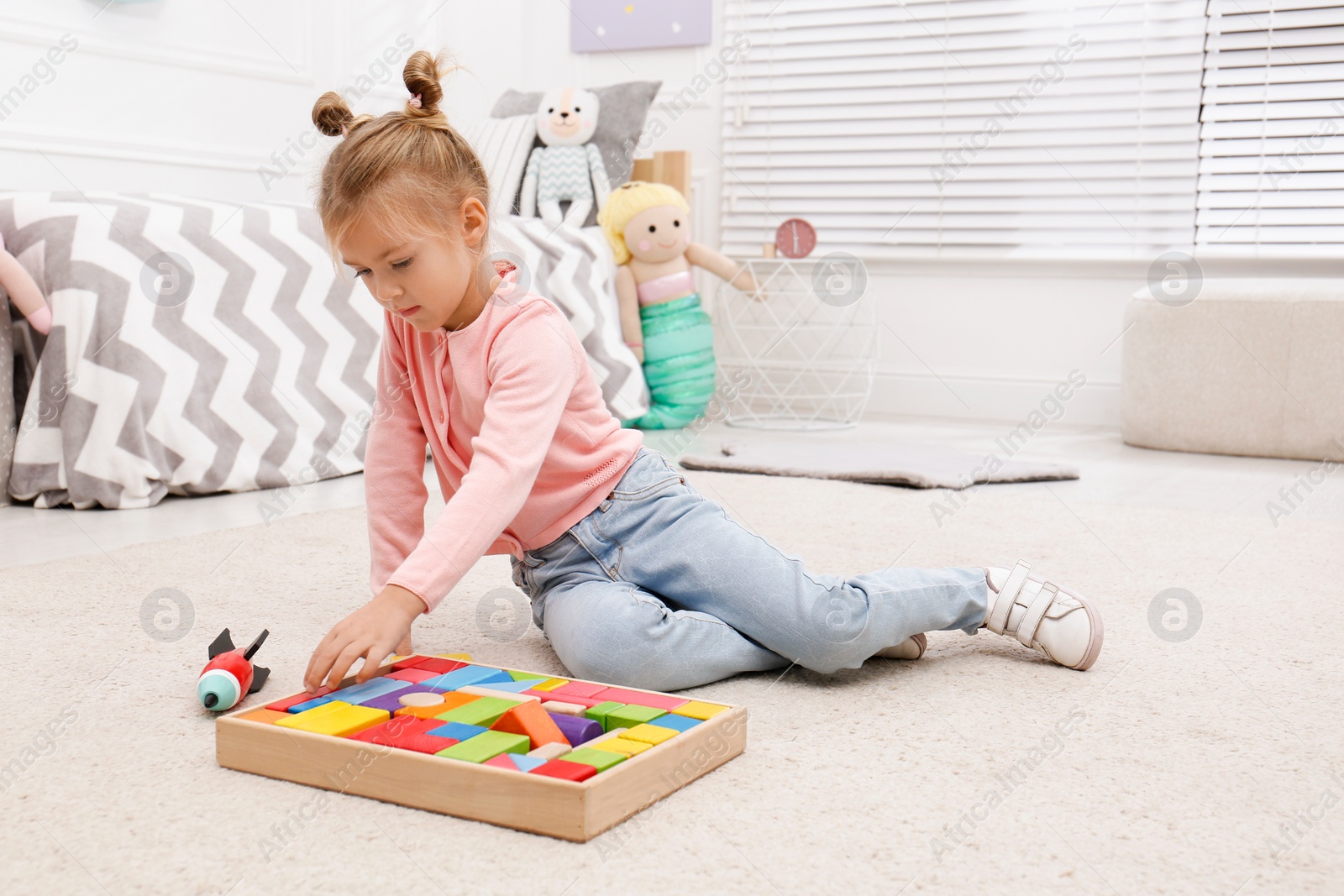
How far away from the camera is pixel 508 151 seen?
288 cm

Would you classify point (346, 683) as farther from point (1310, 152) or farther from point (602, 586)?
point (1310, 152)

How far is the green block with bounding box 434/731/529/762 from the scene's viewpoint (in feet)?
2.37

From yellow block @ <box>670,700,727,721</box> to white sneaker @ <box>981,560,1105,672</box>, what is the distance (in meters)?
0.34

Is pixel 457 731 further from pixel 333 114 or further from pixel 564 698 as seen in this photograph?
pixel 333 114

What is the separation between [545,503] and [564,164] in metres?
1.97

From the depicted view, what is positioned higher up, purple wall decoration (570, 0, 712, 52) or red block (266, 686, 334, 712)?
purple wall decoration (570, 0, 712, 52)

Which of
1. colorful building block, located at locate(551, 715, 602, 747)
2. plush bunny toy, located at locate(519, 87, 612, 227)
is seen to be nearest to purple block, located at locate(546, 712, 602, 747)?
colorful building block, located at locate(551, 715, 602, 747)

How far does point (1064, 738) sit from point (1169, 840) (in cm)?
17

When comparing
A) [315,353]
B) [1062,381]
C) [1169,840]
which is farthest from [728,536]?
[1062,381]

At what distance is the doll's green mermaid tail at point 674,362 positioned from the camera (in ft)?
8.89

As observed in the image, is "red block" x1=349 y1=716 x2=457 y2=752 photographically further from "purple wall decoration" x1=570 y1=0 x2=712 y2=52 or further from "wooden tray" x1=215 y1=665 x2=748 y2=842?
"purple wall decoration" x1=570 y1=0 x2=712 y2=52

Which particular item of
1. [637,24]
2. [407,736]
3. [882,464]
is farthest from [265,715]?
[637,24]

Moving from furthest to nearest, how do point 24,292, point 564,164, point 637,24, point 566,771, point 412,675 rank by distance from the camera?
point 637,24
point 564,164
point 24,292
point 412,675
point 566,771

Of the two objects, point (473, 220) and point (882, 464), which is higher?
point (473, 220)
